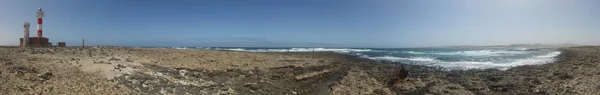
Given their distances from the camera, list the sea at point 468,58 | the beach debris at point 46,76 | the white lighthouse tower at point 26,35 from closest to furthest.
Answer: the beach debris at point 46,76
the white lighthouse tower at point 26,35
the sea at point 468,58

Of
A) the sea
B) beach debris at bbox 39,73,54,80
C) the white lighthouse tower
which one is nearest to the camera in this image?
beach debris at bbox 39,73,54,80

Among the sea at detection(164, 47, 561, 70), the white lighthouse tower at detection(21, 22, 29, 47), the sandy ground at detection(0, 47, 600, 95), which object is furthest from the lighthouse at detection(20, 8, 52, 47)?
the sea at detection(164, 47, 561, 70)

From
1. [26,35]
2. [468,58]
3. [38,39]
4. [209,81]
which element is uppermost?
[26,35]

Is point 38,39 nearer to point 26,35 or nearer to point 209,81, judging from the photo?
point 26,35

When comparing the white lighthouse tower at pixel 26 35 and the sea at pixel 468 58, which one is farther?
the sea at pixel 468 58

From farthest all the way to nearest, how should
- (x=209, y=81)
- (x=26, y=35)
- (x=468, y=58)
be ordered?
(x=468, y=58), (x=26, y=35), (x=209, y=81)

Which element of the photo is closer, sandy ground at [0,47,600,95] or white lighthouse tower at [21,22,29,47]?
sandy ground at [0,47,600,95]

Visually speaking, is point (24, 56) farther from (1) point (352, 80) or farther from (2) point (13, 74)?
(1) point (352, 80)

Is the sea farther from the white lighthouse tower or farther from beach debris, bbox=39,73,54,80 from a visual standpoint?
the white lighthouse tower

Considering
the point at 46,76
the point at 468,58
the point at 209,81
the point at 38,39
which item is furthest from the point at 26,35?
the point at 468,58

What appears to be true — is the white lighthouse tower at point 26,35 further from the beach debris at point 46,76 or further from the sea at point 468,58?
the sea at point 468,58

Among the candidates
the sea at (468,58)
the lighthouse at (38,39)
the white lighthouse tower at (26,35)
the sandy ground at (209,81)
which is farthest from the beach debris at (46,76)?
the sea at (468,58)

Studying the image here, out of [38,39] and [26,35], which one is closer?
[26,35]

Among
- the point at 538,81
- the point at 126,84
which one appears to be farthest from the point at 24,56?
the point at 538,81
